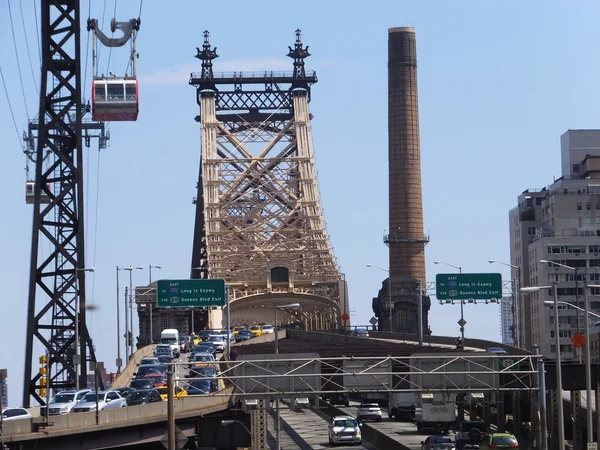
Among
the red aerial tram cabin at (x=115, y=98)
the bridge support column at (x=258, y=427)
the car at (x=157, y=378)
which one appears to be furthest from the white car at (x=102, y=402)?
the red aerial tram cabin at (x=115, y=98)

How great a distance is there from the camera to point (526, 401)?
78500mm

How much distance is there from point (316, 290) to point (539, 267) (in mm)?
34257

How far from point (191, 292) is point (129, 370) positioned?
26.8ft

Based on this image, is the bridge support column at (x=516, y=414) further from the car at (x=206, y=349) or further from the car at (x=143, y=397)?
the car at (x=206, y=349)

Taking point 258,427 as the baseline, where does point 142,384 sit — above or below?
above

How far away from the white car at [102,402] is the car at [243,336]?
206 ft

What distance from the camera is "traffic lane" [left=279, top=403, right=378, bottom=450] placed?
72500mm

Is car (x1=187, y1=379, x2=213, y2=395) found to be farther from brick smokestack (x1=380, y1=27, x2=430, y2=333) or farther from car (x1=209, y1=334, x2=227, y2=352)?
brick smokestack (x1=380, y1=27, x2=430, y2=333)

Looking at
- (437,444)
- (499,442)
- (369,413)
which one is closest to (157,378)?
(369,413)

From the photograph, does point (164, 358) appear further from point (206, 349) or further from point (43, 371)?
point (43, 371)

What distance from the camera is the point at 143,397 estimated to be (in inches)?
2469

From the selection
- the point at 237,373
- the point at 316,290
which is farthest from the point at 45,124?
the point at 316,290

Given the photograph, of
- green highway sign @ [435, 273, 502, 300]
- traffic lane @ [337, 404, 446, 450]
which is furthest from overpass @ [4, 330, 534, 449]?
green highway sign @ [435, 273, 502, 300]

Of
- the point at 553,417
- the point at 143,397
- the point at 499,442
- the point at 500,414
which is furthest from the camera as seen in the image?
the point at 500,414
